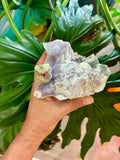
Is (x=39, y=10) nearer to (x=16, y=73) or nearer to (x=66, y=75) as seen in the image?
(x=16, y=73)

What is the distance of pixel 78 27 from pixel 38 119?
45 cm

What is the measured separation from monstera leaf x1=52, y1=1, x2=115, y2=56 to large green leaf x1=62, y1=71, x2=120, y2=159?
0.18 meters

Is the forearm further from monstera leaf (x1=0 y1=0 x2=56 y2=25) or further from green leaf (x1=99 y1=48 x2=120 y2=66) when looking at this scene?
monstera leaf (x1=0 y1=0 x2=56 y2=25)

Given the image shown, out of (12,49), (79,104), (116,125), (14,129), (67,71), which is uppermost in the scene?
(12,49)

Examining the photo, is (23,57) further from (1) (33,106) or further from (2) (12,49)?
(1) (33,106)

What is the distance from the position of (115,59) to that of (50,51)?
41 centimetres

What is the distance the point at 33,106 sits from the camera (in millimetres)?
627

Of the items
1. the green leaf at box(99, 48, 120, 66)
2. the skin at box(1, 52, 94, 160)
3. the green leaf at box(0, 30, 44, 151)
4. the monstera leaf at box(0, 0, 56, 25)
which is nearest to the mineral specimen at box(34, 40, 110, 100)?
the skin at box(1, 52, 94, 160)

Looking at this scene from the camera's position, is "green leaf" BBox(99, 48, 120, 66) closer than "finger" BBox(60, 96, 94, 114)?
No

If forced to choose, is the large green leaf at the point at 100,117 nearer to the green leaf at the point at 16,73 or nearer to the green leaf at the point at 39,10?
the green leaf at the point at 16,73

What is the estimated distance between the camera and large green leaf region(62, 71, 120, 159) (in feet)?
2.90

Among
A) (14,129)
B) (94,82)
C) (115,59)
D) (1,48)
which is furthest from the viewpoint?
(14,129)

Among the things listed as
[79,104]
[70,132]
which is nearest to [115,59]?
[79,104]

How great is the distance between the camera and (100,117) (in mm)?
956
